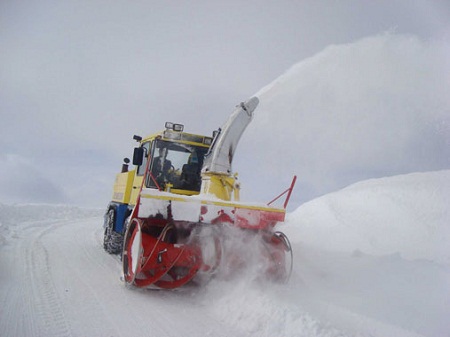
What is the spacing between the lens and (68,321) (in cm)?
347

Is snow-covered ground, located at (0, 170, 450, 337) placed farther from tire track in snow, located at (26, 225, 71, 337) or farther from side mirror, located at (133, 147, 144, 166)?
side mirror, located at (133, 147, 144, 166)

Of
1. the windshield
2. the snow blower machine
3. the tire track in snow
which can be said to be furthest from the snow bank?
the tire track in snow

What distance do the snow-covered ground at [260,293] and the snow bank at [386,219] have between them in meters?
0.05

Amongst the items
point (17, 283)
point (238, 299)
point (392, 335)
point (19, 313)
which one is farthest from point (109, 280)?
point (392, 335)

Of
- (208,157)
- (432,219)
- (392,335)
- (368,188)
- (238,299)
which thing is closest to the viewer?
(392,335)

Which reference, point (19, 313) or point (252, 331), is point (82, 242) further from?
point (252, 331)

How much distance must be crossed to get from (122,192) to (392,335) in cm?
581

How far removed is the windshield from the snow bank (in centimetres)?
408

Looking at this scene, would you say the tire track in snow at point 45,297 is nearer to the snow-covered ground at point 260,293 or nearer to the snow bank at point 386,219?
the snow-covered ground at point 260,293

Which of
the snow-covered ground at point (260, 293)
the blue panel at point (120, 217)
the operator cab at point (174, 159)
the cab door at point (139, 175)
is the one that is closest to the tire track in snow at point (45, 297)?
the snow-covered ground at point (260, 293)

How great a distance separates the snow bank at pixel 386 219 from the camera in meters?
8.52

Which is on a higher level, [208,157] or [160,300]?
[208,157]

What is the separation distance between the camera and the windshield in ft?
21.1

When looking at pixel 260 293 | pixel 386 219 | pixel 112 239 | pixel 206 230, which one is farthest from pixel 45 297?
pixel 386 219
